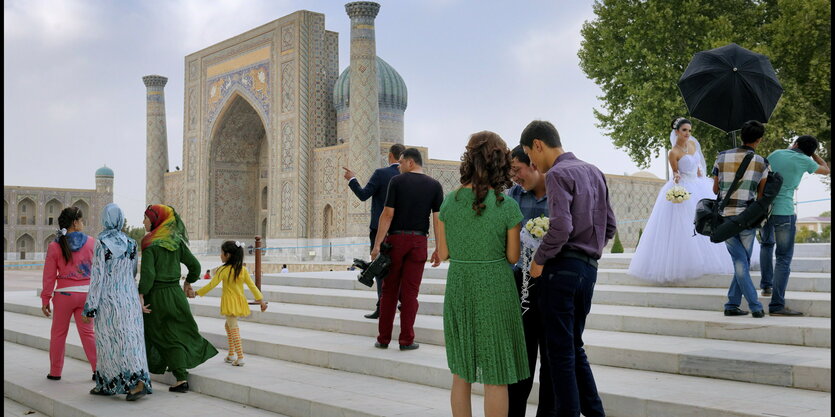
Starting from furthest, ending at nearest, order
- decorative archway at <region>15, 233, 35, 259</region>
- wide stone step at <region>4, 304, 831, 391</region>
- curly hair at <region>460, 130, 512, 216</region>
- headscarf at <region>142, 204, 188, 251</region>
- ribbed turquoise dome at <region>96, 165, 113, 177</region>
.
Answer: ribbed turquoise dome at <region>96, 165, 113, 177</region> → decorative archway at <region>15, 233, 35, 259</region> → headscarf at <region>142, 204, 188, 251</region> → wide stone step at <region>4, 304, 831, 391</region> → curly hair at <region>460, 130, 512, 216</region>

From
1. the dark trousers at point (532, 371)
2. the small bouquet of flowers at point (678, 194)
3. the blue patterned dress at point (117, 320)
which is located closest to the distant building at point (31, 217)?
the blue patterned dress at point (117, 320)

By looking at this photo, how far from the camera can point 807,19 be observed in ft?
49.5

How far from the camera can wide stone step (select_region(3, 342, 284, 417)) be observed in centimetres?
488

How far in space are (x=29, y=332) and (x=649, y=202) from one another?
28.7 meters

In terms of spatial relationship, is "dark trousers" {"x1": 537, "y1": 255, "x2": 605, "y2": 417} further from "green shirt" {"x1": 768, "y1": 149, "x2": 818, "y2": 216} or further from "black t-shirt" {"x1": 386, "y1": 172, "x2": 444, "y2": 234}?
"green shirt" {"x1": 768, "y1": 149, "x2": 818, "y2": 216}

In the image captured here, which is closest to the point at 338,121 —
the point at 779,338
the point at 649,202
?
the point at 649,202

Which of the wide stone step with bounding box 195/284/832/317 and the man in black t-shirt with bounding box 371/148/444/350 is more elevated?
the man in black t-shirt with bounding box 371/148/444/350

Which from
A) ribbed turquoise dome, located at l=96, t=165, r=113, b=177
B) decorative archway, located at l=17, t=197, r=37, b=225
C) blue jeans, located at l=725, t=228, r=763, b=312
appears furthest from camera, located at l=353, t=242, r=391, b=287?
ribbed turquoise dome, located at l=96, t=165, r=113, b=177

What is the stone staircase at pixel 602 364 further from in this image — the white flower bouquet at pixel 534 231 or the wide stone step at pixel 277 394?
the white flower bouquet at pixel 534 231

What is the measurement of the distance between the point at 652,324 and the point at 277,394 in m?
2.64

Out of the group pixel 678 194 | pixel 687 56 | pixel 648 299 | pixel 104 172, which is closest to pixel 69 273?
pixel 648 299

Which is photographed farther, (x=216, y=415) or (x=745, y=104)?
(x=745, y=104)

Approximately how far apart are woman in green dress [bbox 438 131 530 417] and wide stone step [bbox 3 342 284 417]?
74.0 inches

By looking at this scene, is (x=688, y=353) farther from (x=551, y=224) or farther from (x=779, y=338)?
(x=551, y=224)
